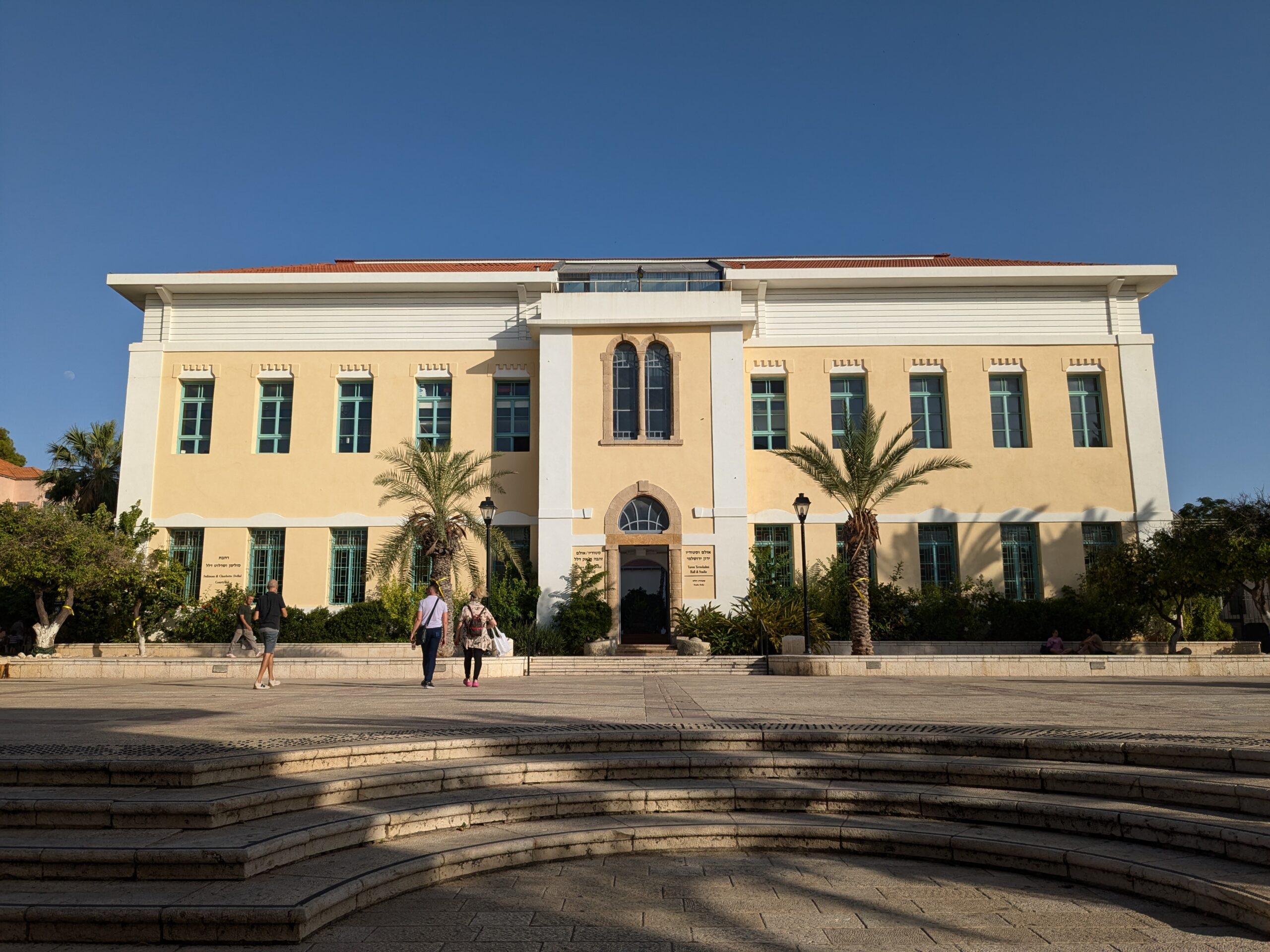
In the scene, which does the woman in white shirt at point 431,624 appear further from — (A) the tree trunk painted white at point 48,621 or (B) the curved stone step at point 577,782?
(A) the tree trunk painted white at point 48,621

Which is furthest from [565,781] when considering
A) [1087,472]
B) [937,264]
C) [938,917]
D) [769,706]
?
[937,264]

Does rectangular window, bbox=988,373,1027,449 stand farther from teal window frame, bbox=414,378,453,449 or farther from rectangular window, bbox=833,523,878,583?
teal window frame, bbox=414,378,453,449

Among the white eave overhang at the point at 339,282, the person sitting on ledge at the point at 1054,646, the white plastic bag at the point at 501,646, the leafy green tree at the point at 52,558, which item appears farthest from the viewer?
the white eave overhang at the point at 339,282

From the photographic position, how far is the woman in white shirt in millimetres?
14211

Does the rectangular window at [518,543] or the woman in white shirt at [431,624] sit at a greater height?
the rectangular window at [518,543]

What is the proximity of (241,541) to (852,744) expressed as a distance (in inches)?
913

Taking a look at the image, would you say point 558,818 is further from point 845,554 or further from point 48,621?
point 48,621

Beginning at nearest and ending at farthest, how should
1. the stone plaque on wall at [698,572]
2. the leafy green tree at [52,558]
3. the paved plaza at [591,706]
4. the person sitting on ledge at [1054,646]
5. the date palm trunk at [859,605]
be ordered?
1. the paved plaza at [591,706]
2. the date palm trunk at [859,605]
3. the leafy green tree at [52,558]
4. the person sitting on ledge at [1054,646]
5. the stone plaque on wall at [698,572]

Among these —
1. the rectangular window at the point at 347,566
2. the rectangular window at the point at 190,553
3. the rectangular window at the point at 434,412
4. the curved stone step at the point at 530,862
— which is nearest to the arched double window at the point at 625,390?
the rectangular window at the point at 434,412

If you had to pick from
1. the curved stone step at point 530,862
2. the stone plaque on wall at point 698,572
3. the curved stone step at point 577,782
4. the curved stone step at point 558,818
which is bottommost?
the curved stone step at point 530,862

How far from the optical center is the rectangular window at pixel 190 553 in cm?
2695

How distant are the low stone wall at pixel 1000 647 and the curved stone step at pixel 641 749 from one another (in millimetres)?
16628

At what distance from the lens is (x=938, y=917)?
489cm

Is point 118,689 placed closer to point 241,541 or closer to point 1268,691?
point 241,541
